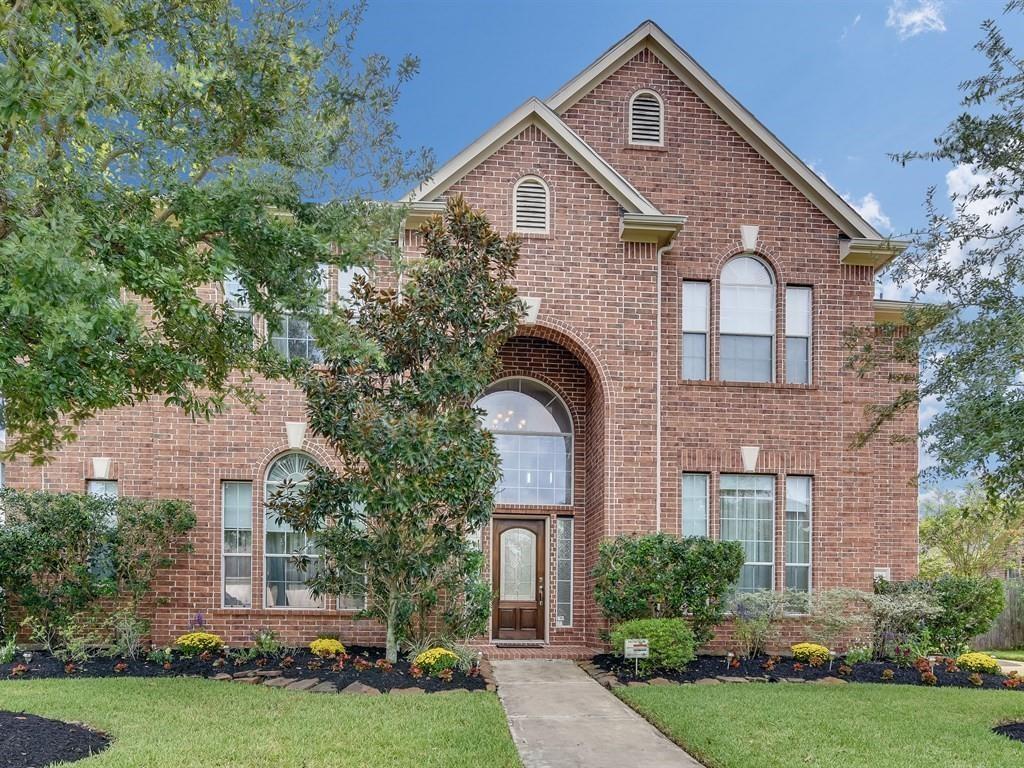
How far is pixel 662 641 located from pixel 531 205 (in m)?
7.01

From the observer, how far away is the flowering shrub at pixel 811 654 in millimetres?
13289

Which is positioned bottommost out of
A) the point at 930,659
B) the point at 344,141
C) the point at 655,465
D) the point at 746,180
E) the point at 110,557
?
the point at 930,659

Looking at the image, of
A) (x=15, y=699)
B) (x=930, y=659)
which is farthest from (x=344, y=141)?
(x=930, y=659)

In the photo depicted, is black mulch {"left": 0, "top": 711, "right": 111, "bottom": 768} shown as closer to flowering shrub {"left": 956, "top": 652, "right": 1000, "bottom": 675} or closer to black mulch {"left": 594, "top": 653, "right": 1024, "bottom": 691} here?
black mulch {"left": 594, "top": 653, "right": 1024, "bottom": 691}

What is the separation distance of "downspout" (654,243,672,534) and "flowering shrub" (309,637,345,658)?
5.08 m

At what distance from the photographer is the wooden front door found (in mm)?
15281

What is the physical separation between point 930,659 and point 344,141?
36.7 ft

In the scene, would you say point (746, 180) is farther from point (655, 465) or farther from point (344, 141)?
point (344, 141)

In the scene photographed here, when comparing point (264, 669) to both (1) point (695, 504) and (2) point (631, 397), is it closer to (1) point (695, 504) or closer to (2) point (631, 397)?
(2) point (631, 397)

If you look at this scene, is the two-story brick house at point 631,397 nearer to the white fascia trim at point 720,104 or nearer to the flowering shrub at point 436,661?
the white fascia trim at point 720,104

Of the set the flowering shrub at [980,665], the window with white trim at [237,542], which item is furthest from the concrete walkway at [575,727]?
the flowering shrub at [980,665]

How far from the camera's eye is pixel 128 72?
7.50 metres

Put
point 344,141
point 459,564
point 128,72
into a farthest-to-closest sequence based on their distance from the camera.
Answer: point 459,564 < point 344,141 < point 128,72

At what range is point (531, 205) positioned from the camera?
1459 centimetres
